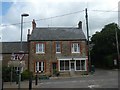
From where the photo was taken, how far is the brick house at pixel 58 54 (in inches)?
1726

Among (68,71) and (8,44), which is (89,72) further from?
(8,44)

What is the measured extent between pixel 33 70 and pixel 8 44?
729cm

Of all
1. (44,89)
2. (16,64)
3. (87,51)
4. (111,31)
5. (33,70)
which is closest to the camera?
(16,64)

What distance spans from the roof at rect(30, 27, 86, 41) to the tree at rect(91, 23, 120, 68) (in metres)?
10.5

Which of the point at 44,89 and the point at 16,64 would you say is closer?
the point at 16,64

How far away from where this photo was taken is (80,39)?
147 feet

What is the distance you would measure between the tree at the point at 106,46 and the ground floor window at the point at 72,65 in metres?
10.2

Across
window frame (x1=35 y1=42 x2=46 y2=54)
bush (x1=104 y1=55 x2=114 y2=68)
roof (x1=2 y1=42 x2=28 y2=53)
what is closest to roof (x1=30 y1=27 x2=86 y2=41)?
window frame (x1=35 y1=42 x2=46 y2=54)

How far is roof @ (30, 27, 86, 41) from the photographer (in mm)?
44819

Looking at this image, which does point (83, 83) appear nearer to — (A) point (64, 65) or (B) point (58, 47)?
(A) point (64, 65)

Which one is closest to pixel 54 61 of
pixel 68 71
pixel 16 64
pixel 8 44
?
pixel 68 71

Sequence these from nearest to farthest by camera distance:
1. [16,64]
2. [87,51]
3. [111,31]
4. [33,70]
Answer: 1. [16,64]
2. [33,70]
3. [87,51]
4. [111,31]

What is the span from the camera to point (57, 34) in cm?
4625

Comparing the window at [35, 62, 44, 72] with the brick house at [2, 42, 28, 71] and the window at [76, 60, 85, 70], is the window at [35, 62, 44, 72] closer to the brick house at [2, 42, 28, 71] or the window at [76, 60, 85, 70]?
the brick house at [2, 42, 28, 71]
